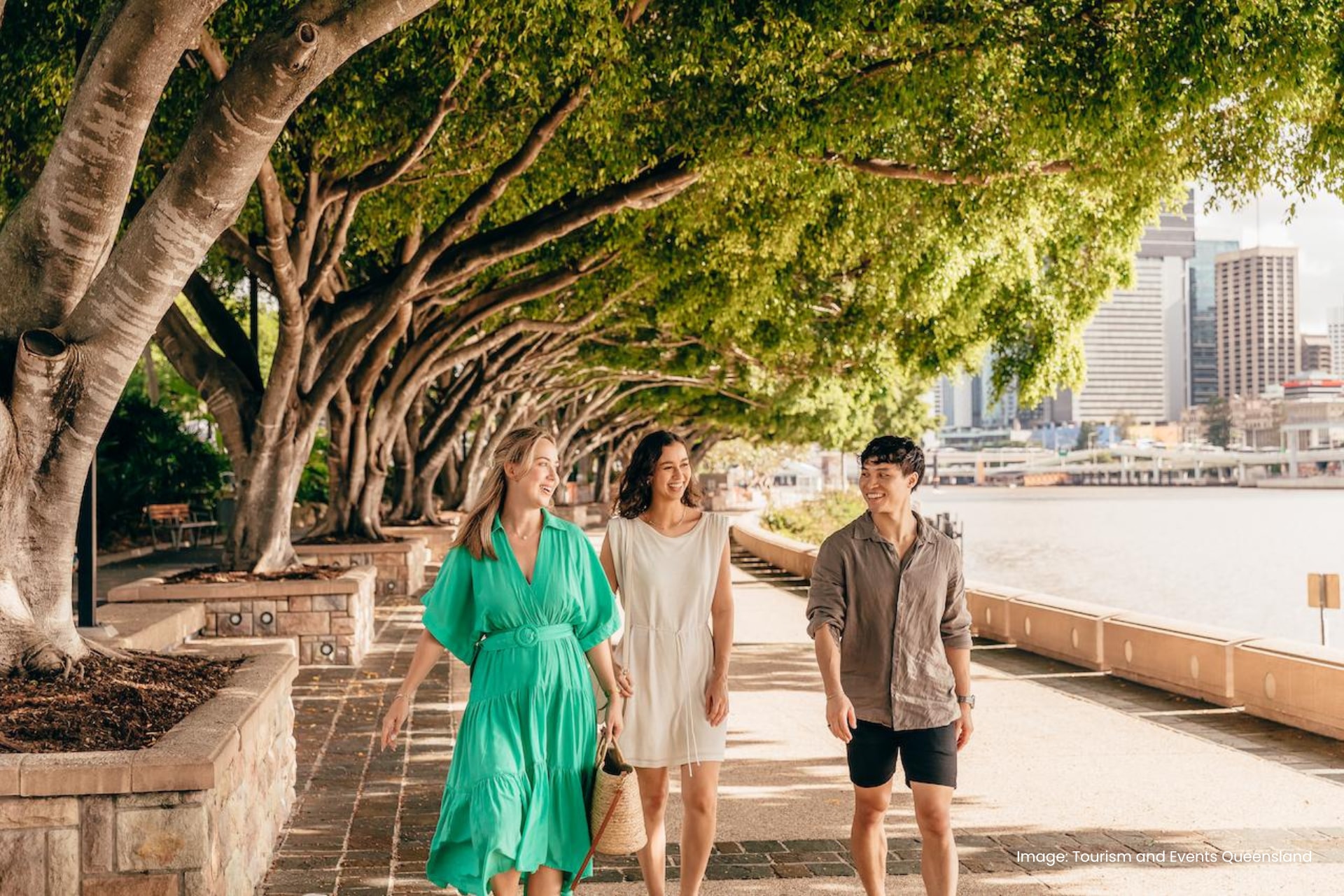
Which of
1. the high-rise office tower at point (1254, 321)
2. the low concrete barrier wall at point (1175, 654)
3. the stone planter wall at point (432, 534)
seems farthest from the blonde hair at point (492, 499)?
the high-rise office tower at point (1254, 321)

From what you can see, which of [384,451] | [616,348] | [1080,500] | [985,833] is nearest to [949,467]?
[1080,500]

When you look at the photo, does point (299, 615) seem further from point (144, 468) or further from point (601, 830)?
point (144, 468)

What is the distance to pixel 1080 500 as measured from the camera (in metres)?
116

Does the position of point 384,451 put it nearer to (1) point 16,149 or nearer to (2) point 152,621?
(1) point 16,149

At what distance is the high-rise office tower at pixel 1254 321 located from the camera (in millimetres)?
173875

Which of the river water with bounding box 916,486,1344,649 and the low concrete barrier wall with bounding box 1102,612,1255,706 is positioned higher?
the low concrete barrier wall with bounding box 1102,612,1255,706

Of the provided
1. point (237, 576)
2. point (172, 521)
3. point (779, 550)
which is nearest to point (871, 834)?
point (237, 576)

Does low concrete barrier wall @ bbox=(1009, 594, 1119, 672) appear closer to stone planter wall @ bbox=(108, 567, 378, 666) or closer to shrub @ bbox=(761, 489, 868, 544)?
stone planter wall @ bbox=(108, 567, 378, 666)

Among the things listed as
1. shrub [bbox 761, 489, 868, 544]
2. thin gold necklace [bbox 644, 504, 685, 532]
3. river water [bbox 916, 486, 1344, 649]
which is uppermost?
thin gold necklace [bbox 644, 504, 685, 532]

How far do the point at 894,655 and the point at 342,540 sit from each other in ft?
44.1

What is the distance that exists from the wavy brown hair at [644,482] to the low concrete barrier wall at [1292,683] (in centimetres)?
513

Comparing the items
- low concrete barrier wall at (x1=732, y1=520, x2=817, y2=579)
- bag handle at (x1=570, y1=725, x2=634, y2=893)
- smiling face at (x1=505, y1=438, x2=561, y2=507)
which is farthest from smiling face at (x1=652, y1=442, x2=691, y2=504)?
low concrete barrier wall at (x1=732, y1=520, x2=817, y2=579)

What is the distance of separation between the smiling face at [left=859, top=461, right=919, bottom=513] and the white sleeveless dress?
562 millimetres

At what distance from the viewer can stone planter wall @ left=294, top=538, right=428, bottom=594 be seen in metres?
16.0
